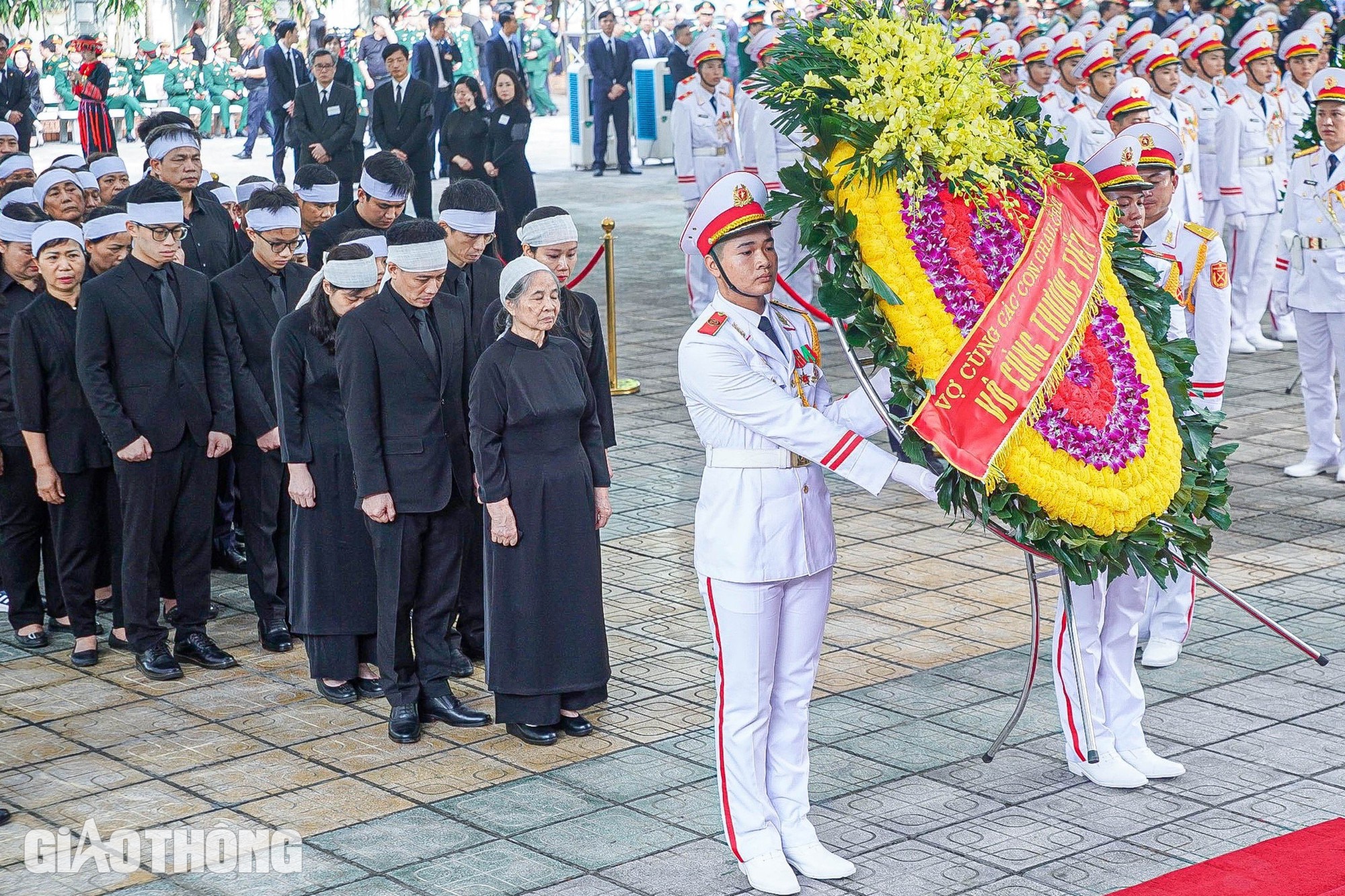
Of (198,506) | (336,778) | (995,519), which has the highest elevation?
(995,519)

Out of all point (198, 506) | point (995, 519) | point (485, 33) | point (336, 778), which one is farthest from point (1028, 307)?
point (485, 33)

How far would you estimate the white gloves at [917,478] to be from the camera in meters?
4.90

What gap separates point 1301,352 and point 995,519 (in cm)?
562

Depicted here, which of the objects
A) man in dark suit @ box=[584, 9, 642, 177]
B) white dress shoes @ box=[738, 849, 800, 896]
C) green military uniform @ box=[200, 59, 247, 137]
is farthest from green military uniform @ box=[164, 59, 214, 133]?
white dress shoes @ box=[738, 849, 800, 896]

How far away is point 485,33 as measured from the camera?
95.9 ft

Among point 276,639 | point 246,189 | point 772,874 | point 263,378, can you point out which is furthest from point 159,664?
point 246,189

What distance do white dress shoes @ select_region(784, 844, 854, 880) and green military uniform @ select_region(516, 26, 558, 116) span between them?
27.1m

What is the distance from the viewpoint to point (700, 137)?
49.7ft

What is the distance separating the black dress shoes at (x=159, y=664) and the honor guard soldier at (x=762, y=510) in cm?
289

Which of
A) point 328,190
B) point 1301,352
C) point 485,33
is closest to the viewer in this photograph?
point 328,190

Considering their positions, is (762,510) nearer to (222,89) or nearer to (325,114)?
(325,114)

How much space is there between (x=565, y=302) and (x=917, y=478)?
219 cm

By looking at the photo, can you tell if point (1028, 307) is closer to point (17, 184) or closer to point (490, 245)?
point (490, 245)

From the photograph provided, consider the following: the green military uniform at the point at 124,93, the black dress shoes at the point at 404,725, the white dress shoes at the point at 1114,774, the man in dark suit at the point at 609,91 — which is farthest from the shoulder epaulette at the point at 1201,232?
the green military uniform at the point at 124,93
